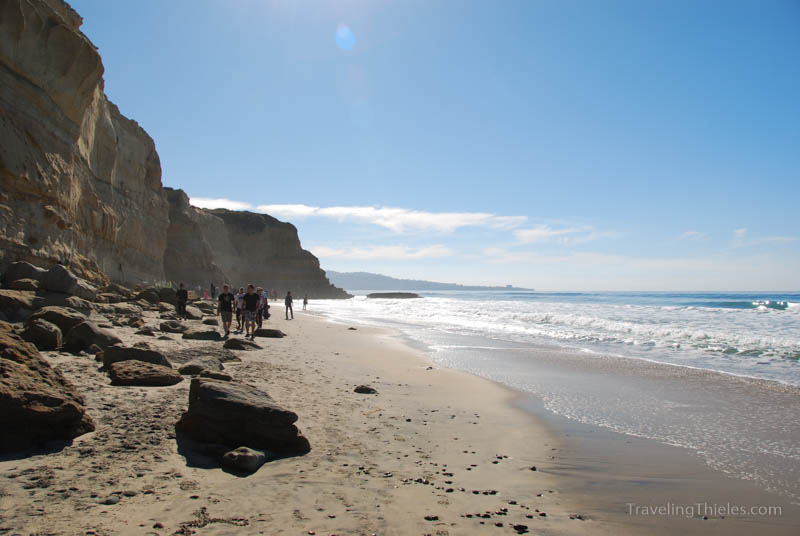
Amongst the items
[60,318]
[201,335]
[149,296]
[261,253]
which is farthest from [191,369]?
[261,253]

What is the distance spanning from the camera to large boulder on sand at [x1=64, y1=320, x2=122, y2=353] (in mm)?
7184

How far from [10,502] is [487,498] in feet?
10.4

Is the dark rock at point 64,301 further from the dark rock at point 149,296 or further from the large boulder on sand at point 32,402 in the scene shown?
the dark rock at point 149,296

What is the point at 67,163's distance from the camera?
18328 mm

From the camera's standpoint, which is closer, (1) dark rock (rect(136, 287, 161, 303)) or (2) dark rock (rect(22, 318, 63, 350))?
(2) dark rock (rect(22, 318, 63, 350))

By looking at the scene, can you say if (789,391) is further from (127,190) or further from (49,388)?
(127,190)

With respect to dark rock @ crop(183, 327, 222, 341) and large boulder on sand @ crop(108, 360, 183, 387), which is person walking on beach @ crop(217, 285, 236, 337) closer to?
dark rock @ crop(183, 327, 222, 341)

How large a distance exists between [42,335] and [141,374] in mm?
2329

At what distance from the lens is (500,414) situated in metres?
6.36

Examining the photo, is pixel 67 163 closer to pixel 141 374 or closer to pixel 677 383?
pixel 141 374

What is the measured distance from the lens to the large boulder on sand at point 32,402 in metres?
3.59

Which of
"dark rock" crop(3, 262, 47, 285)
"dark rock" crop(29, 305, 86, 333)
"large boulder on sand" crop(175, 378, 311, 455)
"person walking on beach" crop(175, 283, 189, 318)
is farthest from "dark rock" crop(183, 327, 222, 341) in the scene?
"large boulder on sand" crop(175, 378, 311, 455)

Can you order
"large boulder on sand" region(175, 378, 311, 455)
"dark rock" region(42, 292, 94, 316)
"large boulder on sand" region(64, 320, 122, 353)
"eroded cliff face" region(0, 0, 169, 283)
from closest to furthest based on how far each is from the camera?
1. "large boulder on sand" region(175, 378, 311, 455)
2. "large boulder on sand" region(64, 320, 122, 353)
3. "dark rock" region(42, 292, 94, 316)
4. "eroded cliff face" region(0, 0, 169, 283)

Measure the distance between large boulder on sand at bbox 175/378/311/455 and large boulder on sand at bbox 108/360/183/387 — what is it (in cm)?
186
